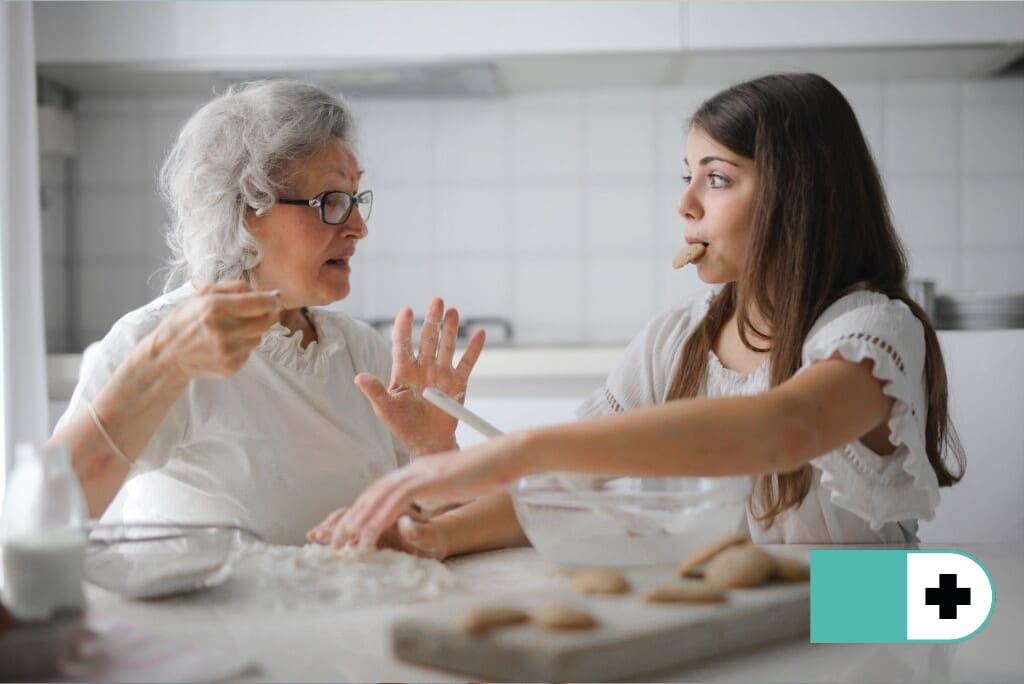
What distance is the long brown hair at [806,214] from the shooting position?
3.15ft

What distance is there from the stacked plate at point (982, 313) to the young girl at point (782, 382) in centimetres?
147

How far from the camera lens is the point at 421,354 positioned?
3.66 feet

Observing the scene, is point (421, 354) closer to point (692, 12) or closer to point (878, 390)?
point (878, 390)

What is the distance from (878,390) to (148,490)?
76 centimetres

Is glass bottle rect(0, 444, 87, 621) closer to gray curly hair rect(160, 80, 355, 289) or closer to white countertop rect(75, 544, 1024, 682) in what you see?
white countertop rect(75, 544, 1024, 682)

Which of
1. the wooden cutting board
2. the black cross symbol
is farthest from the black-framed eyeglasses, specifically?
the black cross symbol

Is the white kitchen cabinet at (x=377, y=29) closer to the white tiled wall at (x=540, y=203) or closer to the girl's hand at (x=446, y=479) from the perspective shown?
the white tiled wall at (x=540, y=203)

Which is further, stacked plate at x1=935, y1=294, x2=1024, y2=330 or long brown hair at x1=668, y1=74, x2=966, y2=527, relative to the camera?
stacked plate at x1=935, y1=294, x2=1024, y2=330

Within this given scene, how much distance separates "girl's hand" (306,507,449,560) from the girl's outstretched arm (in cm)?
2

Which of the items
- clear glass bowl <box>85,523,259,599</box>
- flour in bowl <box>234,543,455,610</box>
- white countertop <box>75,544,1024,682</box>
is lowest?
white countertop <box>75,544,1024,682</box>

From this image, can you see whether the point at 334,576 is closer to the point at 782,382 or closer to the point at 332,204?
the point at 782,382

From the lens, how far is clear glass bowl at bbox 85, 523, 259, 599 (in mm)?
712

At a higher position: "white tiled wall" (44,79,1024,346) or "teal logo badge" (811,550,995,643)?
"white tiled wall" (44,79,1024,346)

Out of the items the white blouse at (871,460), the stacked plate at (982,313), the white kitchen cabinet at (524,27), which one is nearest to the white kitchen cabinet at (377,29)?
the white kitchen cabinet at (524,27)
